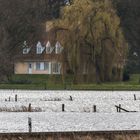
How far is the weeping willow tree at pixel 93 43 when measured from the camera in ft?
236

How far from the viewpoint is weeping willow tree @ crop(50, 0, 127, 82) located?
71.9 metres

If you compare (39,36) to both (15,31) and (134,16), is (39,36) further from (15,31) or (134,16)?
(134,16)

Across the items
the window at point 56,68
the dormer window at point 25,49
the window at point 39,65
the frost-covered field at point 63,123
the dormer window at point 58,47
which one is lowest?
the frost-covered field at point 63,123

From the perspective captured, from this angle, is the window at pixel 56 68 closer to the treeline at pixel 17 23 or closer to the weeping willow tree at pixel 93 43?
the weeping willow tree at pixel 93 43

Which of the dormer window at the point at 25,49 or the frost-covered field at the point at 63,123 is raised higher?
the dormer window at the point at 25,49

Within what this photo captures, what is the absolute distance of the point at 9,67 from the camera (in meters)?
81.8

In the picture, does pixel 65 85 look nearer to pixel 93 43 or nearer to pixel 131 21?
pixel 93 43

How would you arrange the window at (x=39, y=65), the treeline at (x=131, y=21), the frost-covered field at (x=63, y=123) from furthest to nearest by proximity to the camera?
the window at (x=39, y=65), the treeline at (x=131, y=21), the frost-covered field at (x=63, y=123)

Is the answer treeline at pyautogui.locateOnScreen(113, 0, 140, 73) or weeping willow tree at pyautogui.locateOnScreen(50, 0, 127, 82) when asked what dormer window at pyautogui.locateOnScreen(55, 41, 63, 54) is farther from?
treeline at pyautogui.locateOnScreen(113, 0, 140, 73)

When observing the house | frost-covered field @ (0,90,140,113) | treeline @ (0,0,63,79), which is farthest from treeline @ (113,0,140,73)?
frost-covered field @ (0,90,140,113)

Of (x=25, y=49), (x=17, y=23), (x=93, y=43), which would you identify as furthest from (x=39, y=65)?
(x=93, y=43)

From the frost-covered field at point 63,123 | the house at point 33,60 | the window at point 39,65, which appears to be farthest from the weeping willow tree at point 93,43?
the frost-covered field at point 63,123

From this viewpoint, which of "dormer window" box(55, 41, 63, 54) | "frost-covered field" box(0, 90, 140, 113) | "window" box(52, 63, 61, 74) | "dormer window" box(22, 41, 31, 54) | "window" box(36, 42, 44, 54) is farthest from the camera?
"window" box(36, 42, 44, 54)

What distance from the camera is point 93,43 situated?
73125mm
